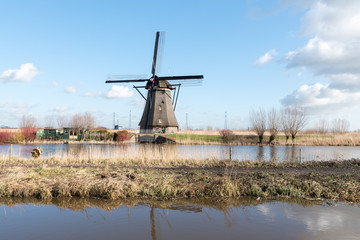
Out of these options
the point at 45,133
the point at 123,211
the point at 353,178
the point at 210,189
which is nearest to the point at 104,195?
the point at 123,211

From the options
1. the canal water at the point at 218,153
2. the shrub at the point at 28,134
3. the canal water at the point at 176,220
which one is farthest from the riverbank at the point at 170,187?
the shrub at the point at 28,134

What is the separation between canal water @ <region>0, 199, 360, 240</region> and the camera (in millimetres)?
4592

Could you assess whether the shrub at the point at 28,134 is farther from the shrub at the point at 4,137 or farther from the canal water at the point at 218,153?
the canal water at the point at 218,153

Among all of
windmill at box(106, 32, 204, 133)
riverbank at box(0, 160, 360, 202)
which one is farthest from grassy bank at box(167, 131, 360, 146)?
riverbank at box(0, 160, 360, 202)

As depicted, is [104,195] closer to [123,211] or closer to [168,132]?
[123,211]

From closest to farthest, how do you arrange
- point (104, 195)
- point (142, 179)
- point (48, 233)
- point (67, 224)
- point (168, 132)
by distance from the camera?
point (48, 233), point (67, 224), point (104, 195), point (142, 179), point (168, 132)

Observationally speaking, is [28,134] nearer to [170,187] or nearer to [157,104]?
[157,104]

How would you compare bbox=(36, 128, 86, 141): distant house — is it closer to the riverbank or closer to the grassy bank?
the grassy bank

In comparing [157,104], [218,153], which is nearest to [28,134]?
[157,104]

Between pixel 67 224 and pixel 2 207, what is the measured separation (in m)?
2.16

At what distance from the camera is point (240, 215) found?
557 centimetres

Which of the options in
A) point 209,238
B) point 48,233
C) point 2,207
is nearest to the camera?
point 209,238

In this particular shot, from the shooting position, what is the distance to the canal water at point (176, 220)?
181 inches

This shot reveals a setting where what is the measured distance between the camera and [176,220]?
17.3ft
